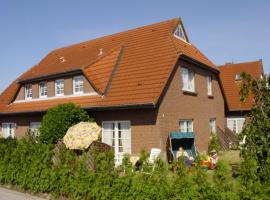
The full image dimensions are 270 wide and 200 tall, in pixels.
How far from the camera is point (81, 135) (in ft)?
55.8

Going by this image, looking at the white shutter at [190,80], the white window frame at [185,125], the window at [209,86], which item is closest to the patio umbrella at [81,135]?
the white window frame at [185,125]

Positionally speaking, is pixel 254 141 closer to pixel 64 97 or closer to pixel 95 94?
pixel 95 94

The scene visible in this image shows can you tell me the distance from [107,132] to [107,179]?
8.46 meters

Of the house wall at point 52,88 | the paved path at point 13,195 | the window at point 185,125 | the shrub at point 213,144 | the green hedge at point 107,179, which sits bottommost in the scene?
the paved path at point 13,195

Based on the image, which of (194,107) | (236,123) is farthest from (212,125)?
(236,123)

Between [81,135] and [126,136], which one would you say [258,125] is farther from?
[81,135]

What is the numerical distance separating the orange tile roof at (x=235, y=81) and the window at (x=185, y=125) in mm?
10224

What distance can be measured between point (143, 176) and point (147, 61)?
11.0m

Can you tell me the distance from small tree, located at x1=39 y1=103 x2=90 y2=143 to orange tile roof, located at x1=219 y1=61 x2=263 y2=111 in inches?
614

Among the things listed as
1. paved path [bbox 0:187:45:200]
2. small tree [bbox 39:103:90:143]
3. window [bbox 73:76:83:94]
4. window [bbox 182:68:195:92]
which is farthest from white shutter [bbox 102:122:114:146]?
paved path [bbox 0:187:45:200]

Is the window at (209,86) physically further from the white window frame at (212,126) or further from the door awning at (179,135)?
the door awning at (179,135)

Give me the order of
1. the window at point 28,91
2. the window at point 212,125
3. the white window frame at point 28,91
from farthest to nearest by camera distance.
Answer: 1. the window at point 28,91
2. the white window frame at point 28,91
3. the window at point 212,125

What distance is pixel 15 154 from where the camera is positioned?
45.8 ft

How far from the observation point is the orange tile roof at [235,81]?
29516 millimetres
